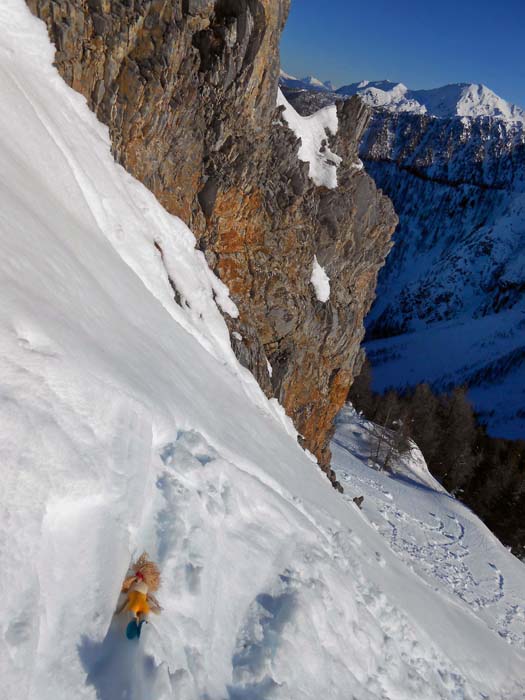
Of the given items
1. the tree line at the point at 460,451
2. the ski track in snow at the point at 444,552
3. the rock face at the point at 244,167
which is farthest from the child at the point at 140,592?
the tree line at the point at 460,451

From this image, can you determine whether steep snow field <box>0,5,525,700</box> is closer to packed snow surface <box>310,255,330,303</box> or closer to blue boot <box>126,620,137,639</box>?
blue boot <box>126,620,137,639</box>

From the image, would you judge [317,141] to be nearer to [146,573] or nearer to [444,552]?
[146,573]

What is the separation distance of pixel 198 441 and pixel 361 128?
24.7 m

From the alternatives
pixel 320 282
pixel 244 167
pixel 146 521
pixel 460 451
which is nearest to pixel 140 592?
pixel 146 521

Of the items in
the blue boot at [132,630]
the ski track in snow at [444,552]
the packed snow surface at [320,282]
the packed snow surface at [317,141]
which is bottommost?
the ski track in snow at [444,552]

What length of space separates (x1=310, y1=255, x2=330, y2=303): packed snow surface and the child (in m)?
20.2

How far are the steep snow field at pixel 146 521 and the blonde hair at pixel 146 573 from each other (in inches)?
4.2

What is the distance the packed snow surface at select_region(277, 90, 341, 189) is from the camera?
2256 centimetres

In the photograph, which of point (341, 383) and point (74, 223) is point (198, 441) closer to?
point (74, 223)

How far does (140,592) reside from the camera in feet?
12.3

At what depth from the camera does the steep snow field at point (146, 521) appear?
335 cm

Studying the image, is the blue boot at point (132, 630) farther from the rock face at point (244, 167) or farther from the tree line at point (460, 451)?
the tree line at point (460, 451)

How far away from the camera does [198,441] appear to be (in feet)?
19.5

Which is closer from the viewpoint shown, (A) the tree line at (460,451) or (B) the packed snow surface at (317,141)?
(B) the packed snow surface at (317,141)
